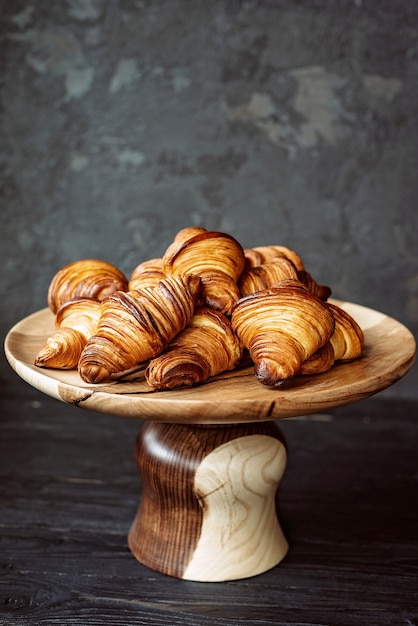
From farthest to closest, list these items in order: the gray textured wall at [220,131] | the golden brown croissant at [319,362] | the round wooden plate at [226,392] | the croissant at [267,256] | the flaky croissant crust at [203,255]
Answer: the gray textured wall at [220,131] < the croissant at [267,256] < the flaky croissant crust at [203,255] < the golden brown croissant at [319,362] < the round wooden plate at [226,392]

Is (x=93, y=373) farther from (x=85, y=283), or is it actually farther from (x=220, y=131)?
(x=220, y=131)

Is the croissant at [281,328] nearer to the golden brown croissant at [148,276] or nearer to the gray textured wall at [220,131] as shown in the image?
the golden brown croissant at [148,276]

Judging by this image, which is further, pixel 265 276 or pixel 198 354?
pixel 265 276

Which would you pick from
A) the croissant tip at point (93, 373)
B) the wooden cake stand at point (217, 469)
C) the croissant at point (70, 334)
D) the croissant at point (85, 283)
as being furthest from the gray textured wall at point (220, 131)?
the croissant tip at point (93, 373)

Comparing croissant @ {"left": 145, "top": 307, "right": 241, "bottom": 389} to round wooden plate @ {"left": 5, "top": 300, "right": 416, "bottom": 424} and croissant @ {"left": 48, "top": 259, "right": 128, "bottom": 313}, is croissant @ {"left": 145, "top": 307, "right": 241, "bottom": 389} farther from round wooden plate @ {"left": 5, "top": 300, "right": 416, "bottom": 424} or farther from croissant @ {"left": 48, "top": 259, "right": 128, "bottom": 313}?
croissant @ {"left": 48, "top": 259, "right": 128, "bottom": 313}

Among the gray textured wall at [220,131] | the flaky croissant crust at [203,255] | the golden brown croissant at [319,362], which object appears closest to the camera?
Answer: the golden brown croissant at [319,362]

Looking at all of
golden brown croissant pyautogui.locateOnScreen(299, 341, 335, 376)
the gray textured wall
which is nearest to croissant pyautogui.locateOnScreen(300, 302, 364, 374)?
golden brown croissant pyautogui.locateOnScreen(299, 341, 335, 376)

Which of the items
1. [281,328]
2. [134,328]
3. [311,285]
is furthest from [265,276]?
[134,328]
